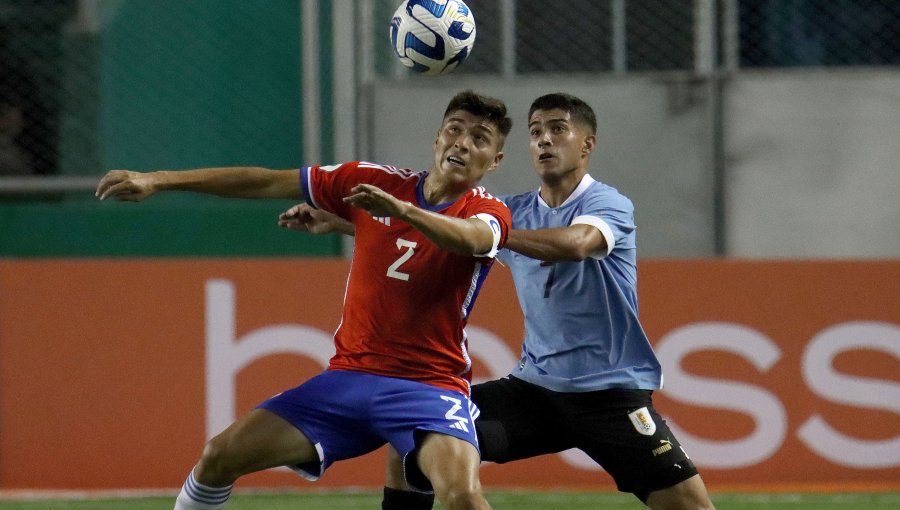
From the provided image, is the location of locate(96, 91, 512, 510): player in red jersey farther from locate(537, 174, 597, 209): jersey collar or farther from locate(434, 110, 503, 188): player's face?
locate(537, 174, 597, 209): jersey collar

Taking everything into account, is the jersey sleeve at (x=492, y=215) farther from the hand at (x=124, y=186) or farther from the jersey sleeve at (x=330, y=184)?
the hand at (x=124, y=186)

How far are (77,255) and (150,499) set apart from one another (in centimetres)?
232

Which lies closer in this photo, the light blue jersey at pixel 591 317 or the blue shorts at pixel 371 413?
A: the blue shorts at pixel 371 413

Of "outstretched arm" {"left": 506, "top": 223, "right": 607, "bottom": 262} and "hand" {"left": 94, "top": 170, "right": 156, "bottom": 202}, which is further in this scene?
"outstretched arm" {"left": 506, "top": 223, "right": 607, "bottom": 262}

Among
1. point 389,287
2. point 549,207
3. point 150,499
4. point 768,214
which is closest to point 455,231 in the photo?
point 389,287

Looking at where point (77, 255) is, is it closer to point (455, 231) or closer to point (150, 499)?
point (150, 499)

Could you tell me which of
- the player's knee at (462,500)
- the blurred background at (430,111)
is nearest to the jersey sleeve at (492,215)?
the player's knee at (462,500)

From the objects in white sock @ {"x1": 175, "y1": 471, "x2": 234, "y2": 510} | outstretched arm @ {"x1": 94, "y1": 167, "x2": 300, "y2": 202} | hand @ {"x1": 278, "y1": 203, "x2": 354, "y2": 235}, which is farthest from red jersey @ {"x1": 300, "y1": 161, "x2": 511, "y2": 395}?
white sock @ {"x1": 175, "y1": 471, "x2": 234, "y2": 510}

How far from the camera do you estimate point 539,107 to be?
581 cm

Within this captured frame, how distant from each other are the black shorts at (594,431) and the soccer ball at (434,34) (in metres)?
1.31

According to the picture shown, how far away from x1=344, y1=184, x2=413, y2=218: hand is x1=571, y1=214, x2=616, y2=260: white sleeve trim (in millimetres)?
1078

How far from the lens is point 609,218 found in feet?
18.0

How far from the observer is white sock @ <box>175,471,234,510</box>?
5113mm

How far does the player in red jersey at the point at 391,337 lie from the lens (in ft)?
16.6
